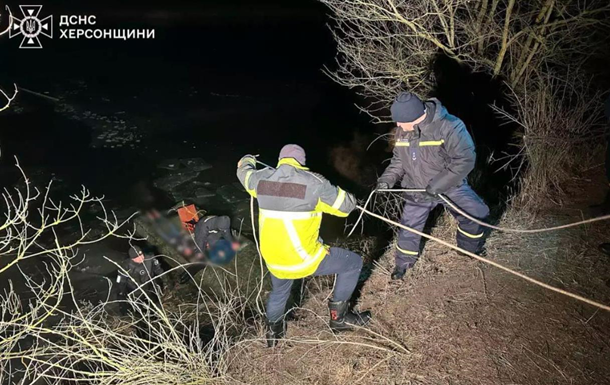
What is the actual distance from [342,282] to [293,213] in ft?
2.90

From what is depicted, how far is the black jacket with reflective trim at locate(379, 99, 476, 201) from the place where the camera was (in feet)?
12.6

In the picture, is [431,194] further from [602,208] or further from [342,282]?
[602,208]

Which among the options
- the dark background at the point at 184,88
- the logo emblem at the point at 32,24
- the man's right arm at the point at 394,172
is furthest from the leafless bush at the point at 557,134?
the logo emblem at the point at 32,24

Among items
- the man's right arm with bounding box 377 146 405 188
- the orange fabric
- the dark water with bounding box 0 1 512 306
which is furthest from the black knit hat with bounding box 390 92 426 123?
the orange fabric

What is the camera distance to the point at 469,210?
13.7ft

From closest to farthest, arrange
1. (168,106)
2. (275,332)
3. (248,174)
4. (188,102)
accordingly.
A: (248,174) → (275,332) → (168,106) → (188,102)

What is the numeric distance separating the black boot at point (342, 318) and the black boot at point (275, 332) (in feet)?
1.44

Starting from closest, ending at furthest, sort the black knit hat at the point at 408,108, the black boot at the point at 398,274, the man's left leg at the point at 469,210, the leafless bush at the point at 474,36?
the black knit hat at the point at 408,108 < the man's left leg at the point at 469,210 < the black boot at the point at 398,274 < the leafless bush at the point at 474,36

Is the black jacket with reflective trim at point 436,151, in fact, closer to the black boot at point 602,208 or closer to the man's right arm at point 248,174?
the man's right arm at point 248,174

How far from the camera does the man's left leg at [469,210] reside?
4168 millimetres

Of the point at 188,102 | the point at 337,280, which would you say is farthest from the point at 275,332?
the point at 188,102

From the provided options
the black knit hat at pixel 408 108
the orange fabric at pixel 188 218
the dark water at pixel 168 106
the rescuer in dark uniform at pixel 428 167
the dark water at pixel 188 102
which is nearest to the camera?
the black knit hat at pixel 408 108

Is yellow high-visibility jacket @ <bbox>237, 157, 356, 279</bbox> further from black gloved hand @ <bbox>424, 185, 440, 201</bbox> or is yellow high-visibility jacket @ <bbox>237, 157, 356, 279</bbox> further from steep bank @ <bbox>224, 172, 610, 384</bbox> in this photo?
black gloved hand @ <bbox>424, 185, 440, 201</bbox>

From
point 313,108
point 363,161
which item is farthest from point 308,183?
point 313,108
